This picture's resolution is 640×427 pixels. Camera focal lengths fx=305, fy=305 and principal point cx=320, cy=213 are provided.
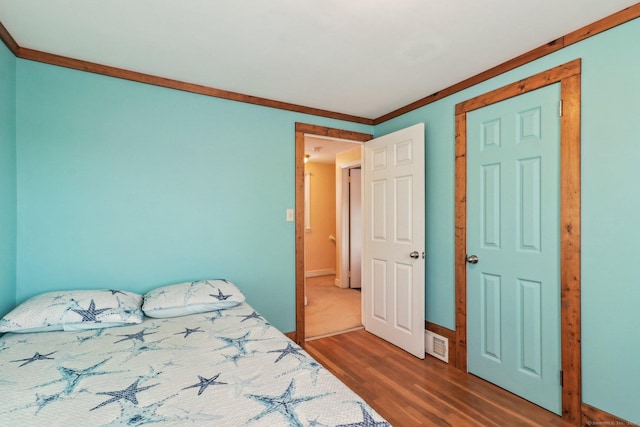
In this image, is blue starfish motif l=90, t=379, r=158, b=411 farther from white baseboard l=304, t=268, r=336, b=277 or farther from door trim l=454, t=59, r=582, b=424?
white baseboard l=304, t=268, r=336, b=277

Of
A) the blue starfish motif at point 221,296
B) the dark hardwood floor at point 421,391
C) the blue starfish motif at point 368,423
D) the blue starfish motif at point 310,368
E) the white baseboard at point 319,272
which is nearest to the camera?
the blue starfish motif at point 368,423

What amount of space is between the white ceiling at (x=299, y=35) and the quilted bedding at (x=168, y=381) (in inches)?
69.1

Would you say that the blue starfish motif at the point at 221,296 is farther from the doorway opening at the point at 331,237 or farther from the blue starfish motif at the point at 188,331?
the doorway opening at the point at 331,237

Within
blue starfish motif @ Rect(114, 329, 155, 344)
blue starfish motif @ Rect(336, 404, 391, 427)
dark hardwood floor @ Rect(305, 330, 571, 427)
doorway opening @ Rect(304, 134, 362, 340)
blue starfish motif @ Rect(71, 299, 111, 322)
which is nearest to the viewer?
blue starfish motif @ Rect(336, 404, 391, 427)

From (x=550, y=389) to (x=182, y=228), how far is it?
9.26ft

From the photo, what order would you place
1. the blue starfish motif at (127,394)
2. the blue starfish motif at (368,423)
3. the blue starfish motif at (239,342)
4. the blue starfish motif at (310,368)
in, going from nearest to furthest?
the blue starfish motif at (368,423) < the blue starfish motif at (127,394) < the blue starfish motif at (310,368) < the blue starfish motif at (239,342)

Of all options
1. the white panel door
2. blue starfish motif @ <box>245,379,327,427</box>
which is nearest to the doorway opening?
the white panel door

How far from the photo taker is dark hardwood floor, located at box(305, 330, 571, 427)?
6.18ft

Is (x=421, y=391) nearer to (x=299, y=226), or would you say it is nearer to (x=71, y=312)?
(x=299, y=226)

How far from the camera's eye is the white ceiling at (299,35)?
1595 millimetres

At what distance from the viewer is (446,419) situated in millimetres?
1873

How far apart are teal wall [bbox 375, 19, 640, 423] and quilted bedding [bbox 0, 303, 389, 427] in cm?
157

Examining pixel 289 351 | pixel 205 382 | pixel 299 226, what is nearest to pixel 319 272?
pixel 299 226

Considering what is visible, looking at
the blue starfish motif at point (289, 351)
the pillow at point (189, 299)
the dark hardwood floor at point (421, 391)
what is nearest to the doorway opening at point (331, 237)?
the dark hardwood floor at point (421, 391)
